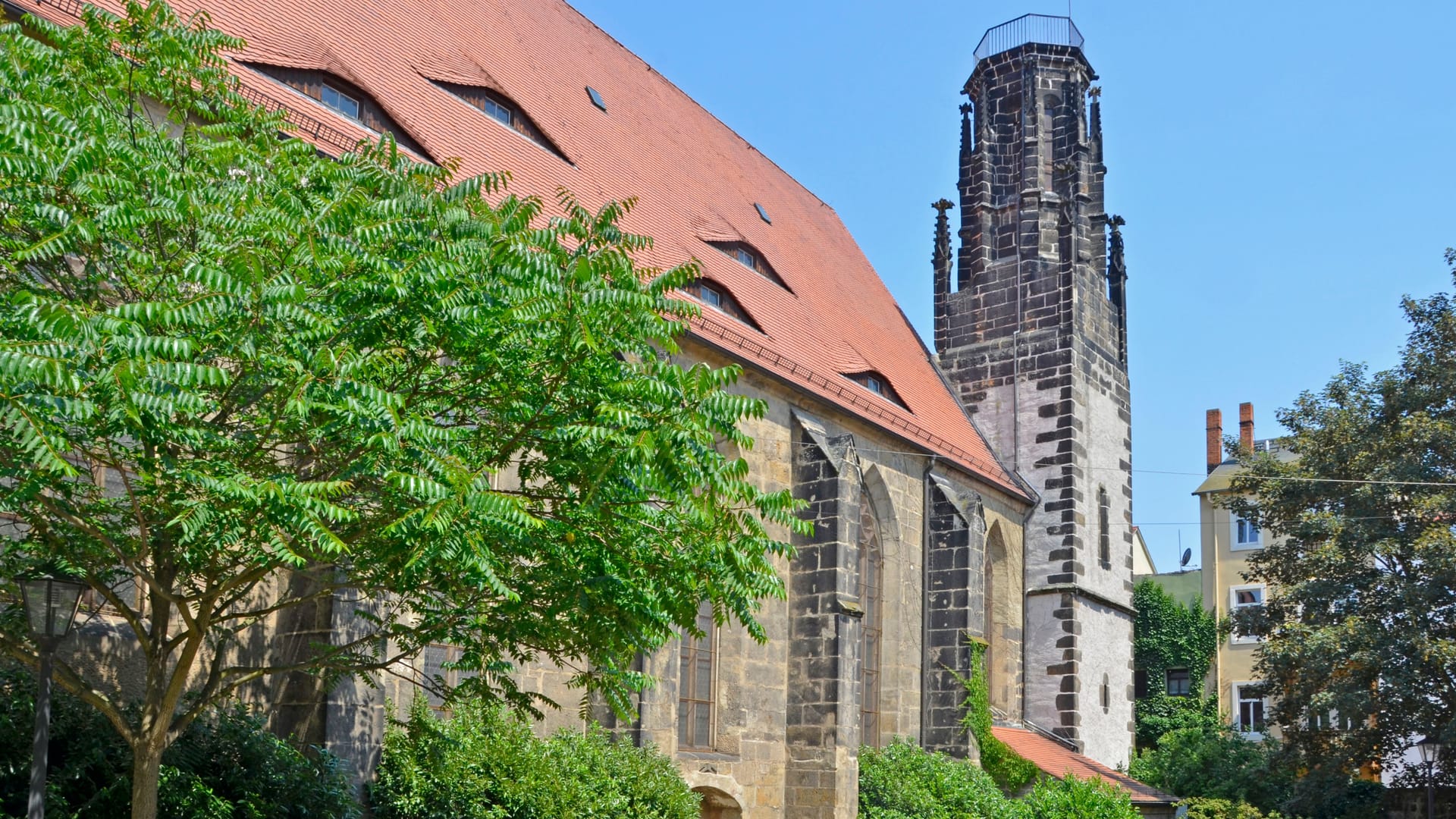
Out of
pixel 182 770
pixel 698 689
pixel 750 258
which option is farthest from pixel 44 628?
pixel 750 258

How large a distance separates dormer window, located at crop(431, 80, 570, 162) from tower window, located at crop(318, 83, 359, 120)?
2368mm

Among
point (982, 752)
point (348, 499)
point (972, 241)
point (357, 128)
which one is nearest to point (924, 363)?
point (972, 241)

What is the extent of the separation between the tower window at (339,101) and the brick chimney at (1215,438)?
32.6 m

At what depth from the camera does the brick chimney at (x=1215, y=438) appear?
4328 cm

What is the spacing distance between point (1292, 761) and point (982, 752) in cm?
520

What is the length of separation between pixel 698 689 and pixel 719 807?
1.43 m

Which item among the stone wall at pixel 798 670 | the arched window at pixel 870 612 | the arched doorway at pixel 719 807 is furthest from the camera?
the arched window at pixel 870 612

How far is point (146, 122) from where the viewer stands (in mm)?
9094

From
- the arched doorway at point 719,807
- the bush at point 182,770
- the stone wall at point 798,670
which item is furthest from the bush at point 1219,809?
the bush at point 182,770

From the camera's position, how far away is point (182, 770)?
10359mm

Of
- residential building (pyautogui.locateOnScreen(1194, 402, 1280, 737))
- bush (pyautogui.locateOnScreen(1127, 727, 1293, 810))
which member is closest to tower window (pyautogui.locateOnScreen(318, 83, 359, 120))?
bush (pyautogui.locateOnScreen(1127, 727, 1293, 810))

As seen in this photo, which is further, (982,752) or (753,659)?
(982,752)

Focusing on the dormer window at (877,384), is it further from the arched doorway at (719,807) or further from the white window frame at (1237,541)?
the white window frame at (1237,541)

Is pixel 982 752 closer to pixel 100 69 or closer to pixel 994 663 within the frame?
pixel 994 663
